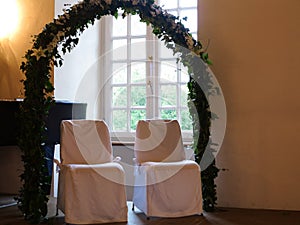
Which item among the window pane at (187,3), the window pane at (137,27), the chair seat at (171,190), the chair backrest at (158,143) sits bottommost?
the chair seat at (171,190)

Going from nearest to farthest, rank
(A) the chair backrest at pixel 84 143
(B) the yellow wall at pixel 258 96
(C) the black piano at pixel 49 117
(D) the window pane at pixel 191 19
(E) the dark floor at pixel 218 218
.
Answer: (E) the dark floor at pixel 218 218 < (A) the chair backrest at pixel 84 143 < (C) the black piano at pixel 49 117 < (B) the yellow wall at pixel 258 96 < (D) the window pane at pixel 191 19

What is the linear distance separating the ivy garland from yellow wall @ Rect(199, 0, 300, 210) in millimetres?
338

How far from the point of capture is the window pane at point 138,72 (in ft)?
19.3

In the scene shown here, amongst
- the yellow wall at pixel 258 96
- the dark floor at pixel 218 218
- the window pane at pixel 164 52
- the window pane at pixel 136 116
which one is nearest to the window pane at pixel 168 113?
the window pane at pixel 136 116

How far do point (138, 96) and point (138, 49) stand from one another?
66 cm

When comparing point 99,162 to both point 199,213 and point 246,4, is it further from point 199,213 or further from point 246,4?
point 246,4

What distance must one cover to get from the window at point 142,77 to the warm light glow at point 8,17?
128cm

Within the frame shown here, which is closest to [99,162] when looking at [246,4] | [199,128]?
[199,128]

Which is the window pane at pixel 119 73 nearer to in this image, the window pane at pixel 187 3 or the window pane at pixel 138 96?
the window pane at pixel 138 96

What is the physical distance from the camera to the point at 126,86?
5.98 metres

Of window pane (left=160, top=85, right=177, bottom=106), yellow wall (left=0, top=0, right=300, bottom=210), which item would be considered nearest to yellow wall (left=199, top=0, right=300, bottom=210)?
yellow wall (left=0, top=0, right=300, bottom=210)

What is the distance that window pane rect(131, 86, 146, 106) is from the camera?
588 centimetres

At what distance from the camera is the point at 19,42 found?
18.6 feet

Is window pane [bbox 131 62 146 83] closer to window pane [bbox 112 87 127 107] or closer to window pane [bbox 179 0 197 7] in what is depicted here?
window pane [bbox 112 87 127 107]
